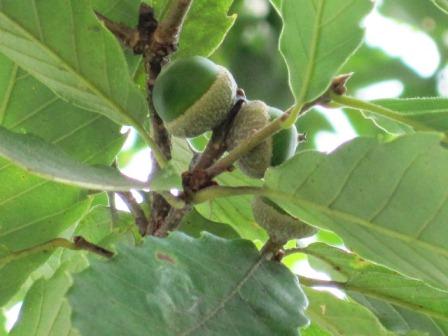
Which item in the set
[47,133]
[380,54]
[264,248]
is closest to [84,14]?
[47,133]

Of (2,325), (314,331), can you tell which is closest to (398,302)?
(314,331)

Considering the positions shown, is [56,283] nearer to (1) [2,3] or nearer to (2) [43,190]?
(2) [43,190]

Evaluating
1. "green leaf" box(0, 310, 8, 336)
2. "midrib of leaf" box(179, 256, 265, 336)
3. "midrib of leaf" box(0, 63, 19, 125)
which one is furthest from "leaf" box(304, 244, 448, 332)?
"green leaf" box(0, 310, 8, 336)

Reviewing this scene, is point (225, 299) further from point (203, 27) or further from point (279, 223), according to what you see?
point (203, 27)

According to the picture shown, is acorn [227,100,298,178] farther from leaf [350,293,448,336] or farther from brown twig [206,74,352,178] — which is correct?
leaf [350,293,448,336]

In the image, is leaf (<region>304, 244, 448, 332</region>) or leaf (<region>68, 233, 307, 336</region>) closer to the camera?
leaf (<region>68, 233, 307, 336</region>)

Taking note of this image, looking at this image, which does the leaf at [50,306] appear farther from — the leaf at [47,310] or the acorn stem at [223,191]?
the acorn stem at [223,191]

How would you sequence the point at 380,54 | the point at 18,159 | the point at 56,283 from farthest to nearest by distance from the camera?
the point at 380,54, the point at 56,283, the point at 18,159
